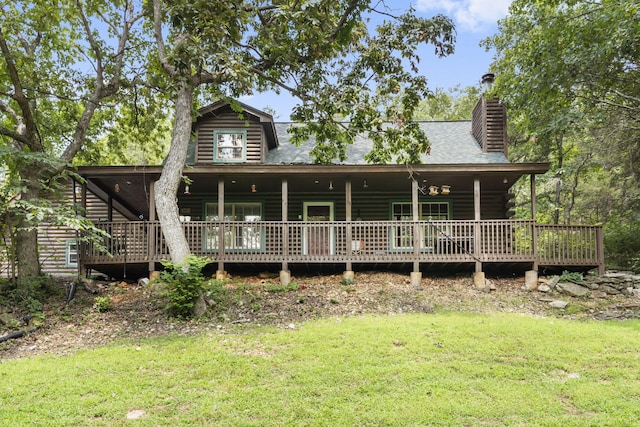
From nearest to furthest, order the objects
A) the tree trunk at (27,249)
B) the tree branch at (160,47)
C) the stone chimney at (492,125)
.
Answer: the tree branch at (160,47)
the tree trunk at (27,249)
the stone chimney at (492,125)

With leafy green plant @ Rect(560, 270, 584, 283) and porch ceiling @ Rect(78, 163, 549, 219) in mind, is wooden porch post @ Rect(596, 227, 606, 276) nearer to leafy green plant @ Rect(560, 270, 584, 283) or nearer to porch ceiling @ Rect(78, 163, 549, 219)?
leafy green plant @ Rect(560, 270, 584, 283)

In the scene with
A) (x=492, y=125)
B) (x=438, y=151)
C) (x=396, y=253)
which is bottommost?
(x=396, y=253)

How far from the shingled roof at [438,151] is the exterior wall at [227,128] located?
0.58 metres

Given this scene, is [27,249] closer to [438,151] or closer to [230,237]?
[230,237]

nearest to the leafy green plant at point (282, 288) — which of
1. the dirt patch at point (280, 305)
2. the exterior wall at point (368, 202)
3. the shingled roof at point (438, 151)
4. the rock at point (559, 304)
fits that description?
the dirt patch at point (280, 305)

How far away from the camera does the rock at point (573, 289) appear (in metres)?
10.3

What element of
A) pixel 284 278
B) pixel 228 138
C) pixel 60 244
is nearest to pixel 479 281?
pixel 284 278

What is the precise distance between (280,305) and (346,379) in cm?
388

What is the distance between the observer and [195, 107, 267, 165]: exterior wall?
531 inches

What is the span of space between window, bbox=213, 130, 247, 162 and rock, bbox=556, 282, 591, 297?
9.59 m

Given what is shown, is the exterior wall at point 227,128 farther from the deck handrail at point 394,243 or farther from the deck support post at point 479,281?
the deck support post at point 479,281

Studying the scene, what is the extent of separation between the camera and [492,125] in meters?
14.3

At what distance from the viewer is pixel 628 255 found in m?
14.7

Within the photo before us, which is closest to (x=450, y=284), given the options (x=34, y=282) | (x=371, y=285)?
(x=371, y=285)
